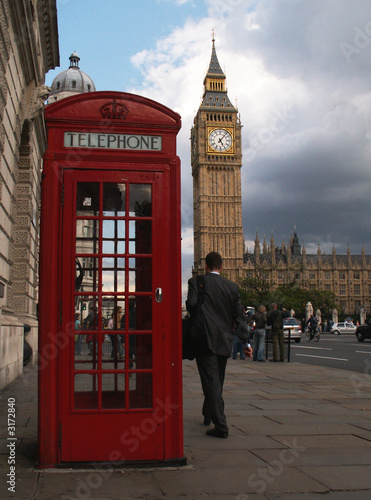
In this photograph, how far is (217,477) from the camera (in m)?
3.51

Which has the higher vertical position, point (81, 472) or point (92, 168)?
point (92, 168)

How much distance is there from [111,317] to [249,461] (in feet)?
4.61

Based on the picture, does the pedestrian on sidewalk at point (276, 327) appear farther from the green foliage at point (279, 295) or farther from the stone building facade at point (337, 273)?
the stone building facade at point (337, 273)

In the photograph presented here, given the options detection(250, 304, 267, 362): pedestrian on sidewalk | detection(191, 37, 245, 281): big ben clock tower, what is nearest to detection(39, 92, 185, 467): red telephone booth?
detection(250, 304, 267, 362): pedestrian on sidewalk

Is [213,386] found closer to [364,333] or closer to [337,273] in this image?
[364,333]

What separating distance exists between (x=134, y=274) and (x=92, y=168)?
812mm

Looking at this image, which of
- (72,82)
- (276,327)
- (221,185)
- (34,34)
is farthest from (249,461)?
(221,185)

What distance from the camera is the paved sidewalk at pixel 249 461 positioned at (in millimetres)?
3234

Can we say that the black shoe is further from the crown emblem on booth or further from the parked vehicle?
the parked vehicle

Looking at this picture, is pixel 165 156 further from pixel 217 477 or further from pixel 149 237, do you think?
pixel 217 477

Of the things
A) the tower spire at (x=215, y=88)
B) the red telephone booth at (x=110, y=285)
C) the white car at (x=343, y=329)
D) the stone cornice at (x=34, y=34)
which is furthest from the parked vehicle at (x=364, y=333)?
the tower spire at (x=215, y=88)

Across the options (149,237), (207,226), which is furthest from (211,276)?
(207,226)

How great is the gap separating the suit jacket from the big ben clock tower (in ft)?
312

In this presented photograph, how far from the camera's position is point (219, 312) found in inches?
192
